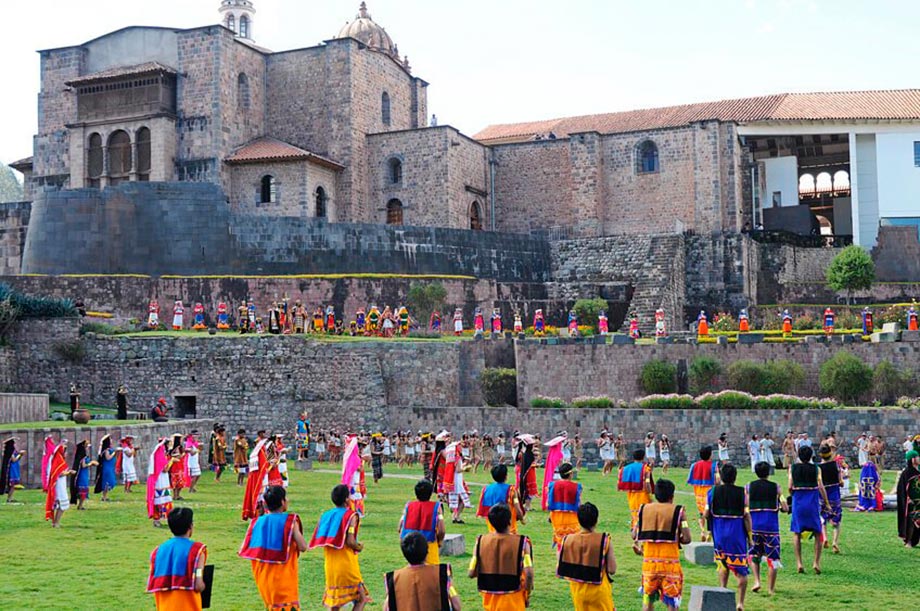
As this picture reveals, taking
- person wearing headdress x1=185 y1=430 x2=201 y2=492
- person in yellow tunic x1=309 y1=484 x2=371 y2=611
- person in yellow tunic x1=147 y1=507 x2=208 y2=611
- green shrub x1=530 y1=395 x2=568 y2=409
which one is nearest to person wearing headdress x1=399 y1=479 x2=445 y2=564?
person in yellow tunic x1=309 y1=484 x2=371 y2=611

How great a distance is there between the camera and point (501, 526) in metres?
8.34

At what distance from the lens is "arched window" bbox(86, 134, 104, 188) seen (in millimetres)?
48500

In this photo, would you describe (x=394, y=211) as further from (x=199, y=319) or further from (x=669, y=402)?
(x=669, y=402)

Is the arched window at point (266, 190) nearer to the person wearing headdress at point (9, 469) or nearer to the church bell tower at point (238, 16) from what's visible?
the church bell tower at point (238, 16)

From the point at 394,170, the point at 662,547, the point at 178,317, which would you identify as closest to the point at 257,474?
the point at 662,547

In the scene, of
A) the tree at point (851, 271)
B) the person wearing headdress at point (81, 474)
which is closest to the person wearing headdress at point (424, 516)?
the person wearing headdress at point (81, 474)

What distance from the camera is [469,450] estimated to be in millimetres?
26984

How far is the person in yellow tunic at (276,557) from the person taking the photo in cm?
889

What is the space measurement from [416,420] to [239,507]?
13732 mm

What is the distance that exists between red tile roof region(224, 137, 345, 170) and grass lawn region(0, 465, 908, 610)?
29.0 m

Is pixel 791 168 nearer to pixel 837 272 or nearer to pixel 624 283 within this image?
pixel 837 272

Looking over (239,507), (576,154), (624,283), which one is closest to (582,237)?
(576,154)

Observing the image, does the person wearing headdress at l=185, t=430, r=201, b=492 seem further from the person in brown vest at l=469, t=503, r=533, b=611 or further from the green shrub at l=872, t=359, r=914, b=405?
the green shrub at l=872, t=359, r=914, b=405

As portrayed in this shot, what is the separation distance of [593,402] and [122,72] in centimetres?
2781
